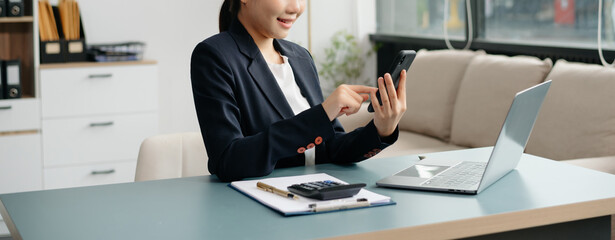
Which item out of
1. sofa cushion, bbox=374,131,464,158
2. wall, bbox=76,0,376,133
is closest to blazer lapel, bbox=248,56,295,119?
sofa cushion, bbox=374,131,464,158

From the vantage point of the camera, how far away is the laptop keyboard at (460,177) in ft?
5.00

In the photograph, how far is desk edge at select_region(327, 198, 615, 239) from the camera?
124 centimetres

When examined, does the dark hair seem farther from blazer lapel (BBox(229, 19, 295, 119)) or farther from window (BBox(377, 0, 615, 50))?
window (BBox(377, 0, 615, 50))

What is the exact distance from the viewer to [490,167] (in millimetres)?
1460

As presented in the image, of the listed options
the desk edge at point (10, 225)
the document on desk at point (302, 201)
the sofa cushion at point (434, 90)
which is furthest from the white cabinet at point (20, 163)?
the document on desk at point (302, 201)

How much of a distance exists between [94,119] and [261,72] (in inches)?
98.6

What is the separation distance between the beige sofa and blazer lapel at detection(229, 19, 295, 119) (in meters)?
1.19

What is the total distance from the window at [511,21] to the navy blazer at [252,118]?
1.94 meters

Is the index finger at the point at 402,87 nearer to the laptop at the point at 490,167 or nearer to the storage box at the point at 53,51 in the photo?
the laptop at the point at 490,167

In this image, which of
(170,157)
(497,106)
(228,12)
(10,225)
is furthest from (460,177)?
(497,106)

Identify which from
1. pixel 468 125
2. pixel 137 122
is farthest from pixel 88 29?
pixel 468 125

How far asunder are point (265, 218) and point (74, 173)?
301cm

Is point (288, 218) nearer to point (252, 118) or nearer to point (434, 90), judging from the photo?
point (252, 118)

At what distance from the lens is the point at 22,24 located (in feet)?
13.6
